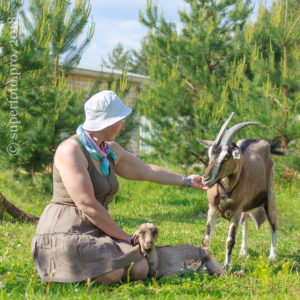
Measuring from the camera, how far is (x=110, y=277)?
3436mm

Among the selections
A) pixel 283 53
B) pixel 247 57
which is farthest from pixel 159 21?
pixel 283 53

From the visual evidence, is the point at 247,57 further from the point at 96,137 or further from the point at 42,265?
the point at 42,265

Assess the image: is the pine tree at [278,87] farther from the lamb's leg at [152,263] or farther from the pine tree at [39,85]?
the lamb's leg at [152,263]

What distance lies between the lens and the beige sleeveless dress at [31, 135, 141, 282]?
3.37 meters

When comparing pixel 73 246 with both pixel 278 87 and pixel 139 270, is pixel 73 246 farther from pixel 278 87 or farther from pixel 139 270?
pixel 278 87

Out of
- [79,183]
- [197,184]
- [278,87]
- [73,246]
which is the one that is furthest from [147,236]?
[278,87]

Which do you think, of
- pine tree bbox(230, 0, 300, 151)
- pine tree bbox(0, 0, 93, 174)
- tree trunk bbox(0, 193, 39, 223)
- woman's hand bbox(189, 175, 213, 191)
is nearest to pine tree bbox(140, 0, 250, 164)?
pine tree bbox(230, 0, 300, 151)

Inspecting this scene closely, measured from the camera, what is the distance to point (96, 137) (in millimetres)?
3723

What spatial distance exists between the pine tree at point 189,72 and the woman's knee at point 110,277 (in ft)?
24.7

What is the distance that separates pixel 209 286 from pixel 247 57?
927 centimetres

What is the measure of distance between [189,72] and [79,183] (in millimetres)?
9040

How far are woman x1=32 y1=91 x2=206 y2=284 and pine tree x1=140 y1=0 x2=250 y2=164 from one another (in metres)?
7.23

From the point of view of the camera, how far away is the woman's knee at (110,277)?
3414 mm

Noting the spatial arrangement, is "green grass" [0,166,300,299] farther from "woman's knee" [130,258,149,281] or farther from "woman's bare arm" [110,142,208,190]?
"woman's bare arm" [110,142,208,190]
